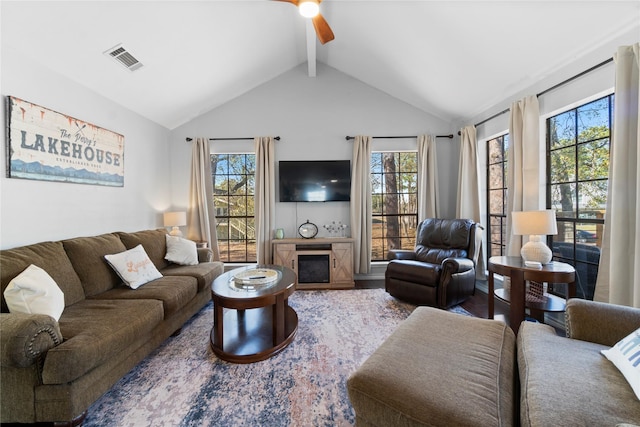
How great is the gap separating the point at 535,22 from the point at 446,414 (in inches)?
119

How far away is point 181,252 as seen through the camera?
3.24 metres

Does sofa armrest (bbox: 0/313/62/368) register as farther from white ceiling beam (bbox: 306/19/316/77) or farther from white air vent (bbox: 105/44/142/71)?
white ceiling beam (bbox: 306/19/316/77)

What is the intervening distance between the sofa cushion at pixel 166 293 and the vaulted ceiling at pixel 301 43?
218 cm

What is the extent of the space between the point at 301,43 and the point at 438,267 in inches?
144

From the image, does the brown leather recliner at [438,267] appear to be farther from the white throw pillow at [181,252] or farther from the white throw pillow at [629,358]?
the white throw pillow at [181,252]

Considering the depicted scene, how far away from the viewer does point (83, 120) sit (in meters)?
2.76

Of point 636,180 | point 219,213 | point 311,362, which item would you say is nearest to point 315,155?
point 219,213

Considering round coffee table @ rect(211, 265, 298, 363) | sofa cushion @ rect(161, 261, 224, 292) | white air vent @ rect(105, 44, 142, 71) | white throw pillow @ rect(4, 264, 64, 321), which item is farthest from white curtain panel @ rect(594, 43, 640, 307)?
white air vent @ rect(105, 44, 142, 71)

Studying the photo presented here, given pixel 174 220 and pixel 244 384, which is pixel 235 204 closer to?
pixel 174 220

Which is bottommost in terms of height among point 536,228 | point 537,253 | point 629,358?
point 629,358

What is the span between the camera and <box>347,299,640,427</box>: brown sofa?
932mm

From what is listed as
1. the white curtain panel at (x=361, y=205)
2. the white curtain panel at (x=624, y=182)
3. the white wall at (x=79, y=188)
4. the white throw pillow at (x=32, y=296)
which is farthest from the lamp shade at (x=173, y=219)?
the white curtain panel at (x=624, y=182)

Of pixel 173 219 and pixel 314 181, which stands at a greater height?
pixel 314 181

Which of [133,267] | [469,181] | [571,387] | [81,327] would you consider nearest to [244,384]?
[81,327]
